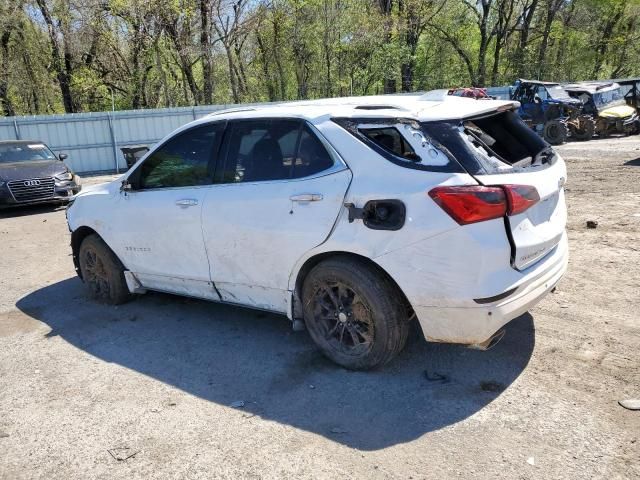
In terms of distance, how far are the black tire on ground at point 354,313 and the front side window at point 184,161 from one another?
1345 mm

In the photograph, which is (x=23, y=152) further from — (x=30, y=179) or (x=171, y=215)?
(x=171, y=215)

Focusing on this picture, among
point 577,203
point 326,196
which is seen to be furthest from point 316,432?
point 577,203

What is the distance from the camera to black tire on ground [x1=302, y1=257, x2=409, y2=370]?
3.45 m

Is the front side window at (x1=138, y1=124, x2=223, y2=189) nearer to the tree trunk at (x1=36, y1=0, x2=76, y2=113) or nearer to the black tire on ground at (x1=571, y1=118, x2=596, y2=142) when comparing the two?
the black tire on ground at (x1=571, y1=118, x2=596, y2=142)

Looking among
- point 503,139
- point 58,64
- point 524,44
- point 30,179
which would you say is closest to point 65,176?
point 30,179

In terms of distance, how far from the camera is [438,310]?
3250 mm

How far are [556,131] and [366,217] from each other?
52.0 ft

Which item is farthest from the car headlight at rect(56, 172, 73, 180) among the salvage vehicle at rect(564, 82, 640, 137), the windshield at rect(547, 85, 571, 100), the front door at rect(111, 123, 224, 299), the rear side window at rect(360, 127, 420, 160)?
the salvage vehicle at rect(564, 82, 640, 137)

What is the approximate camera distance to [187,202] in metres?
4.35

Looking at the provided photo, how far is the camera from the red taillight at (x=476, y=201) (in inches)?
121

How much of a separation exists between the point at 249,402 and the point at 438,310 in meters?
1.34

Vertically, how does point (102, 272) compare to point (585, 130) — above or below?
below

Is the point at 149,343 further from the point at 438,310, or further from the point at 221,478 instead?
the point at 438,310

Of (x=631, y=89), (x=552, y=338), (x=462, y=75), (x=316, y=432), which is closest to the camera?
(x=316, y=432)
